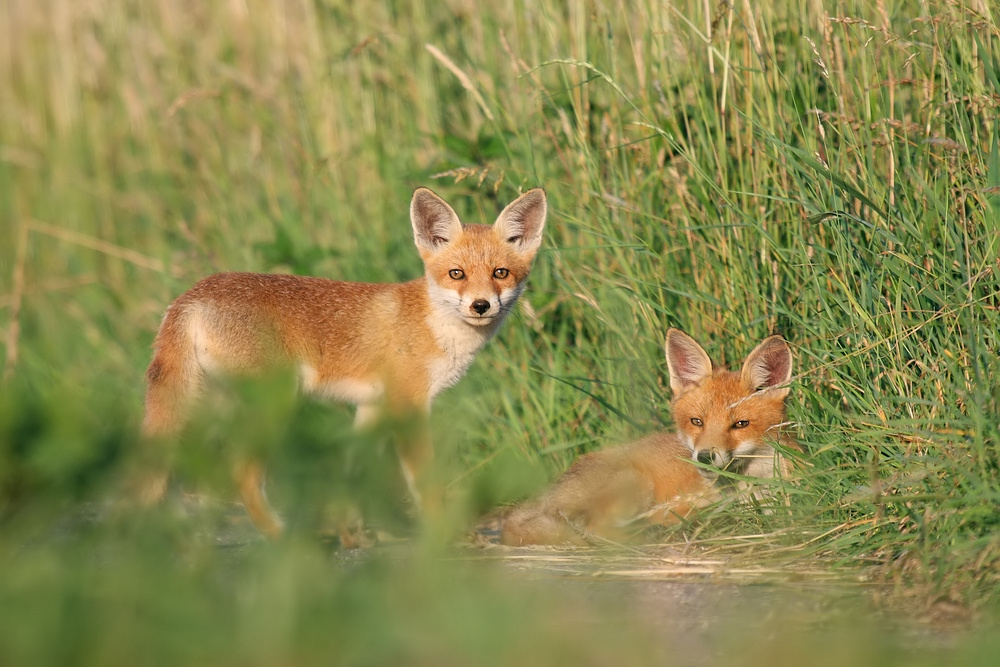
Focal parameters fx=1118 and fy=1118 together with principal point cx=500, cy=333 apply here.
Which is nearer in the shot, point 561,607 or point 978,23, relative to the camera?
Answer: point 561,607

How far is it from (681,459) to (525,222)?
5.31 ft

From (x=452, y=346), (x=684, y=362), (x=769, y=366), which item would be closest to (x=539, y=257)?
(x=452, y=346)

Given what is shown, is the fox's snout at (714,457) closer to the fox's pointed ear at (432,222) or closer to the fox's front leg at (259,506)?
the fox's front leg at (259,506)

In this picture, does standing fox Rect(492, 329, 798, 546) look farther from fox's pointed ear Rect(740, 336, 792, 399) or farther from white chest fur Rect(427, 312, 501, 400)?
white chest fur Rect(427, 312, 501, 400)

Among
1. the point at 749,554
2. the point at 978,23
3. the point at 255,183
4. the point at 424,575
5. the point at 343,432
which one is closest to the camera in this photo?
the point at 343,432

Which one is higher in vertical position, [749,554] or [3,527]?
[3,527]

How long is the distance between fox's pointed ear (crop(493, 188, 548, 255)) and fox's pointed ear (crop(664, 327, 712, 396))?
1.03 meters

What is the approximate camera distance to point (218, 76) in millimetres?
7707

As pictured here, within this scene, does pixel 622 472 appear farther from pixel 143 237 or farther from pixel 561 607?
pixel 143 237

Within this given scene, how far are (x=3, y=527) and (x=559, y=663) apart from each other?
56.1 inches

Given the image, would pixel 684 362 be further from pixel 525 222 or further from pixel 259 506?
pixel 259 506

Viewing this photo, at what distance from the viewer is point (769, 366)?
14.2 feet

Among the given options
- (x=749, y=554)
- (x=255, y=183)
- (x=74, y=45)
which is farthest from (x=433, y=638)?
(x=74, y=45)

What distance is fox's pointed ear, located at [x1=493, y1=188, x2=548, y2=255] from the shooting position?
204 inches
